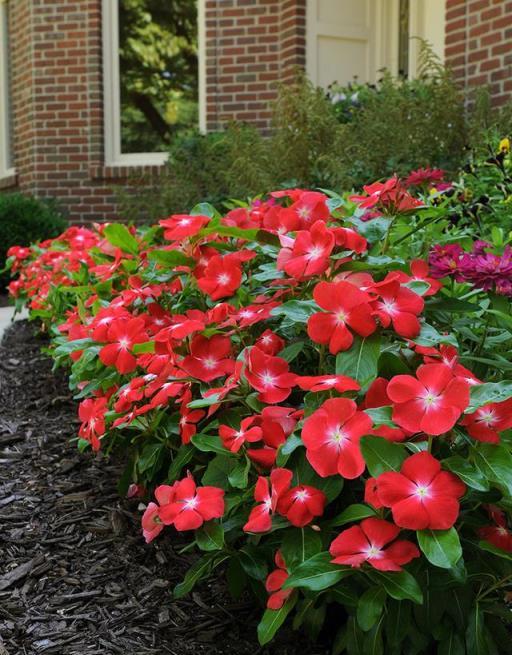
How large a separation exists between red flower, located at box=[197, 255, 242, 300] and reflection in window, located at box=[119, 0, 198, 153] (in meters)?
7.78

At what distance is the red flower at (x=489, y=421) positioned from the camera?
131 cm

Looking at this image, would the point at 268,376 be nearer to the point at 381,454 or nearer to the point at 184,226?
the point at 381,454

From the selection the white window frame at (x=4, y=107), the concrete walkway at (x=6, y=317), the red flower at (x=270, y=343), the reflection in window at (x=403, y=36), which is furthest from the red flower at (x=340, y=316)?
the white window frame at (x=4, y=107)

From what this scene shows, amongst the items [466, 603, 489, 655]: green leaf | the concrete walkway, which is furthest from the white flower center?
the concrete walkway

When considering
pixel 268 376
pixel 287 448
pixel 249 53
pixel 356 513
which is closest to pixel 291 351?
pixel 268 376

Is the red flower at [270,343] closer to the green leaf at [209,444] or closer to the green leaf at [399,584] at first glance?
the green leaf at [209,444]

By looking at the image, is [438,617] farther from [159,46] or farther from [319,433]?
[159,46]

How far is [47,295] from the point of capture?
3518 mm

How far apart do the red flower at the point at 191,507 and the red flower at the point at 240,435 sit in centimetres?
9

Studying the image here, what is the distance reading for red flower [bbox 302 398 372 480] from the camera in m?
1.24

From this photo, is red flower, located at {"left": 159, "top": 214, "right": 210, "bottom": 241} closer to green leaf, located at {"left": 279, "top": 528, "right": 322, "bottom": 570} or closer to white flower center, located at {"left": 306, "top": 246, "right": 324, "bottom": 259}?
white flower center, located at {"left": 306, "top": 246, "right": 324, "bottom": 259}

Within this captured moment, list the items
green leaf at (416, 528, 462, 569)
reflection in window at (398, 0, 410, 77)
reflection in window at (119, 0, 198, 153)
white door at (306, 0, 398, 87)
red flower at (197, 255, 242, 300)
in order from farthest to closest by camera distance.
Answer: reflection in window at (119, 0, 198, 153) < reflection in window at (398, 0, 410, 77) < white door at (306, 0, 398, 87) < red flower at (197, 255, 242, 300) < green leaf at (416, 528, 462, 569)

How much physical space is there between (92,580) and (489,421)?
93 centimetres

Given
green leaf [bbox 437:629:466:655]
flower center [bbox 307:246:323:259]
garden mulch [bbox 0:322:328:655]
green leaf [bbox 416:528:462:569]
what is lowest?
garden mulch [bbox 0:322:328:655]
